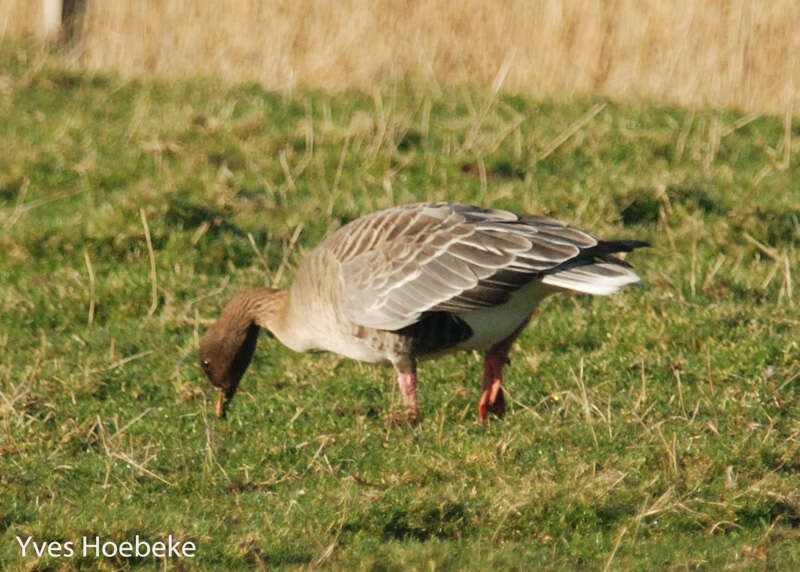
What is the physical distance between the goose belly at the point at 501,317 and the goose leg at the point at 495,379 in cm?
11

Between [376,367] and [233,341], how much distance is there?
1.04 m

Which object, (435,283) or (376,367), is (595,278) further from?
(376,367)

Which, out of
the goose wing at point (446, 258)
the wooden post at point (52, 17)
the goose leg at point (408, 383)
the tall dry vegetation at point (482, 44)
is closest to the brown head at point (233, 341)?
the goose wing at point (446, 258)

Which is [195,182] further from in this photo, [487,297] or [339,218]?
[487,297]

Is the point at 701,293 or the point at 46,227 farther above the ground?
the point at 701,293

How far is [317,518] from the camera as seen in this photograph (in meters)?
6.09

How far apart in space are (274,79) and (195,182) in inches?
159

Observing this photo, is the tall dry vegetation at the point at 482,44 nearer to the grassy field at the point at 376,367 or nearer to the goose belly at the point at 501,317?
the grassy field at the point at 376,367

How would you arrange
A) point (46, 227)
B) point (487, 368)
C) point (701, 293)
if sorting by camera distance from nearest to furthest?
point (487, 368) → point (701, 293) → point (46, 227)

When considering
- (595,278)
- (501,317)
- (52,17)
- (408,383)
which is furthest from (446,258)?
Result: (52,17)

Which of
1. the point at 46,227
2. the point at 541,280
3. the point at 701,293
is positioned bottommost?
the point at 46,227

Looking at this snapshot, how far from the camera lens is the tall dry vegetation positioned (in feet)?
49.4

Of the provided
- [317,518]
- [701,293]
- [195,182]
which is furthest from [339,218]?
[317,518]

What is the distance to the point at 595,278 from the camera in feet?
22.2
